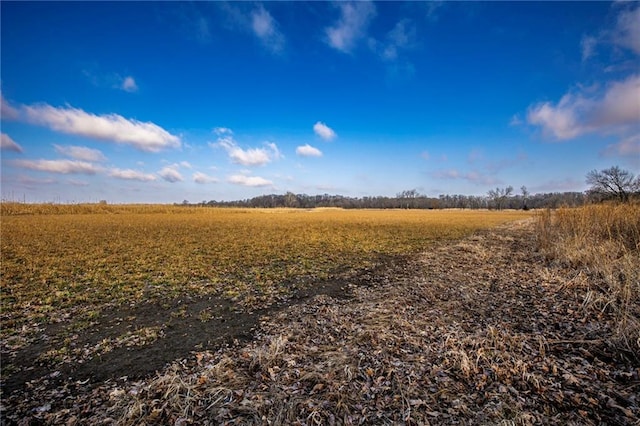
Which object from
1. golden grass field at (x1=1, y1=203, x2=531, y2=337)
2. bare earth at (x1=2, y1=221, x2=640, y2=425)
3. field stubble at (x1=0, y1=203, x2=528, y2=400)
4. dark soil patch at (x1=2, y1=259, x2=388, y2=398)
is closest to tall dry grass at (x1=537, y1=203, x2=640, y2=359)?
bare earth at (x1=2, y1=221, x2=640, y2=425)

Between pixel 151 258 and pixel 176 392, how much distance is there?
1267 cm

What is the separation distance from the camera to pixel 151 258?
15.5 meters

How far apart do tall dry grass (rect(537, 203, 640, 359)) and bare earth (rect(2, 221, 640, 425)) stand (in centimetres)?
38

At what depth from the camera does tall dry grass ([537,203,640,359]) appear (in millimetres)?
6778

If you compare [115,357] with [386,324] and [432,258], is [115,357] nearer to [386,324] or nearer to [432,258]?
[386,324]

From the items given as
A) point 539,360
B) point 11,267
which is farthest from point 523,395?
point 11,267

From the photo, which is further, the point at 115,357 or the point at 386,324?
the point at 386,324

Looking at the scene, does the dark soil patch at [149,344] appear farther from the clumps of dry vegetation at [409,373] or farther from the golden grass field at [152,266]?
the golden grass field at [152,266]

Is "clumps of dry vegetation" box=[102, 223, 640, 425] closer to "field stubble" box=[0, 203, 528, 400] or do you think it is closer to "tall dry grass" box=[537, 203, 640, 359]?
"tall dry grass" box=[537, 203, 640, 359]

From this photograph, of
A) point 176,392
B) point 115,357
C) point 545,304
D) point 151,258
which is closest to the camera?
point 176,392

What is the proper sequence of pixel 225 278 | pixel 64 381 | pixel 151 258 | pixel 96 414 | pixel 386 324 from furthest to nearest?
pixel 151 258
pixel 225 278
pixel 386 324
pixel 64 381
pixel 96 414

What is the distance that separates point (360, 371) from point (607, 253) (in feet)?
39.6

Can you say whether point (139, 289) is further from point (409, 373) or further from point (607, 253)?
point (607, 253)

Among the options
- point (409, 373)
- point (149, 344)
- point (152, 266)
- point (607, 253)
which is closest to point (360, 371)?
point (409, 373)
